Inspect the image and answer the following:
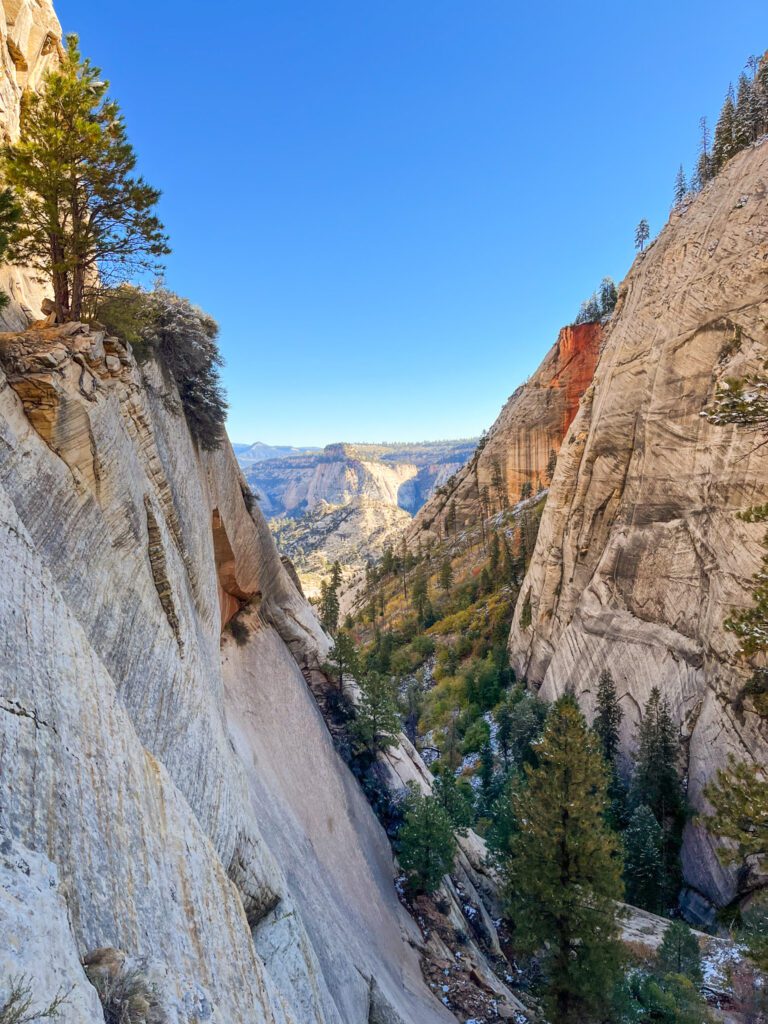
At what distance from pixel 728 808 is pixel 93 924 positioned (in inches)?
498

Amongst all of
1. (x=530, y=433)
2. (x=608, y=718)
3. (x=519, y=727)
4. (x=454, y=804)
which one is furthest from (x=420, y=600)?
(x=454, y=804)

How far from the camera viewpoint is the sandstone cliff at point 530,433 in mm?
82750

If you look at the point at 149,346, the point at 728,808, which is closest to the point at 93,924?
the point at 728,808

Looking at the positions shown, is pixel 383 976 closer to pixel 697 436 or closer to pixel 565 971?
pixel 565 971

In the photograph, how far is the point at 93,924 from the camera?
471cm

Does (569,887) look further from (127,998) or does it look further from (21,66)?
(21,66)

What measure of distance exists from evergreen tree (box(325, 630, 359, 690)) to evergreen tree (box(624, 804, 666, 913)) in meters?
16.5

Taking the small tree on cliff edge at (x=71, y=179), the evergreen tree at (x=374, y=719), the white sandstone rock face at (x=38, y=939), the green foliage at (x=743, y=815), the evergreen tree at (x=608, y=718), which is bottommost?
the evergreen tree at (x=608, y=718)

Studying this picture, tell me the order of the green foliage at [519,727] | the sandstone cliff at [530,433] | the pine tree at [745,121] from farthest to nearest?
the sandstone cliff at [530,433]
the pine tree at [745,121]
the green foliage at [519,727]

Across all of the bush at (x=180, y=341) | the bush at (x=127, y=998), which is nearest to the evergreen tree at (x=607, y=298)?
the bush at (x=180, y=341)

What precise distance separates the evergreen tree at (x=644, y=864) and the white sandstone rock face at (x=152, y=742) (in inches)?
527

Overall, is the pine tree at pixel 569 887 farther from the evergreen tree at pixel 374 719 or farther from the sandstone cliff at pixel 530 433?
the sandstone cliff at pixel 530 433

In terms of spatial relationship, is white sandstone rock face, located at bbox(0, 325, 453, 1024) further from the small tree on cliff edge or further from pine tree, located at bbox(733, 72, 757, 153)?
pine tree, located at bbox(733, 72, 757, 153)

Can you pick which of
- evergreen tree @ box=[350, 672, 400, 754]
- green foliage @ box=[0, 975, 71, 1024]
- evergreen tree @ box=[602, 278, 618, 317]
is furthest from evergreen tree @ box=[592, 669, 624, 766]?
evergreen tree @ box=[602, 278, 618, 317]
